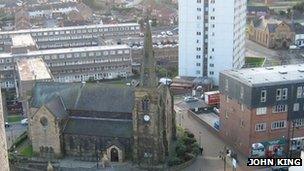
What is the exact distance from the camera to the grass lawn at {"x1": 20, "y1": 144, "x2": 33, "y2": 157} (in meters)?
54.6

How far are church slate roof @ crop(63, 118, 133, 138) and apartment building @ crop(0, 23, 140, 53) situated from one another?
52935mm

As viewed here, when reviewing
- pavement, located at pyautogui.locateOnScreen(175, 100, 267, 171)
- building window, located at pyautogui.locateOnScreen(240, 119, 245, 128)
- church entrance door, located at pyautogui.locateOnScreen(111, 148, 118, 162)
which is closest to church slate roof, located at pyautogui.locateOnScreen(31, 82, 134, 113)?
church entrance door, located at pyautogui.locateOnScreen(111, 148, 118, 162)

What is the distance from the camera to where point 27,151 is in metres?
55.6

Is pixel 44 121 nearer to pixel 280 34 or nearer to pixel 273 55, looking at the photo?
pixel 273 55

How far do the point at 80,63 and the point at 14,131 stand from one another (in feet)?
84.0

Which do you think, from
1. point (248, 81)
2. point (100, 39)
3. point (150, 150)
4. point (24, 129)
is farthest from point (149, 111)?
point (100, 39)

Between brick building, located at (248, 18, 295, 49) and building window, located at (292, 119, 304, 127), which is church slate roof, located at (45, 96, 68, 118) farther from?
brick building, located at (248, 18, 295, 49)

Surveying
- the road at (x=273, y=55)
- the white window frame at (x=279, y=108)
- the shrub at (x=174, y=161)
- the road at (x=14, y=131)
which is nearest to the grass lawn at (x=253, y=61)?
the road at (x=273, y=55)

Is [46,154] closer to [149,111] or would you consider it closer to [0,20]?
[149,111]

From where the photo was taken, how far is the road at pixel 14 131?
61.7m

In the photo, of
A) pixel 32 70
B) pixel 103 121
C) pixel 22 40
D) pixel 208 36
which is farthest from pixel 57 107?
pixel 22 40

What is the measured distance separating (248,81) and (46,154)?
83.3 feet

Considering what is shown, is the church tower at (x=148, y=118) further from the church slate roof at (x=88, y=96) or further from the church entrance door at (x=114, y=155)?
the church slate roof at (x=88, y=96)

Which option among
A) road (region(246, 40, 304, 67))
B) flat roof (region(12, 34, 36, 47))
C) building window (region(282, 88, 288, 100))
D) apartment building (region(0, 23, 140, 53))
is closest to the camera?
building window (region(282, 88, 288, 100))
